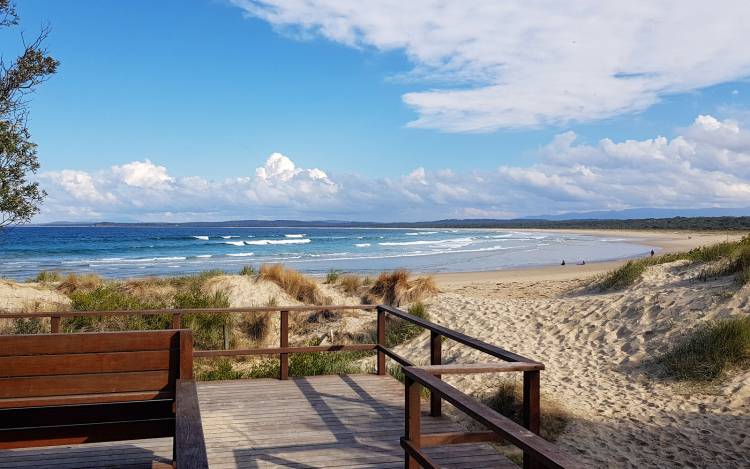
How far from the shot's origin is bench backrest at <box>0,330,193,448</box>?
3.63m

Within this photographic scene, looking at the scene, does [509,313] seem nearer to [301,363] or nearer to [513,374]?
[513,374]

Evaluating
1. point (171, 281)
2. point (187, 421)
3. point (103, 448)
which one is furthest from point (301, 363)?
point (171, 281)

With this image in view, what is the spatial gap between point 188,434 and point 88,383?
138cm

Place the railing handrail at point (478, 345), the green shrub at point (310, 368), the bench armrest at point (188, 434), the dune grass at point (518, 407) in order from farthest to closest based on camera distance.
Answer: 1. the green shrub at point (310, 368)
2. the dune grass at point (518, 407)
3. the railing handrail at point (478, 345)
4. the bench armrest at point (188, 434)

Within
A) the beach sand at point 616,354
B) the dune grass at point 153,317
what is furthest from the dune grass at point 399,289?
the dune grass at point 153,317

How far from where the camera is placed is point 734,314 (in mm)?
9938

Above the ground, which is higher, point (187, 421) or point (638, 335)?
point (187, 421)

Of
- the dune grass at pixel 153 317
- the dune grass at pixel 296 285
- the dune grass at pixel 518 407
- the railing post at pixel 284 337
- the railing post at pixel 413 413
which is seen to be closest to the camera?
the railing post at pixel 413 413

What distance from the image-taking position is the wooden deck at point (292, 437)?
4.68 meters

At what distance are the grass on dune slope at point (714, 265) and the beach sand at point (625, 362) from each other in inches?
12.5

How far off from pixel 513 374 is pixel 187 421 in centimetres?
752

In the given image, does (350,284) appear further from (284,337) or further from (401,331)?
(284,337)

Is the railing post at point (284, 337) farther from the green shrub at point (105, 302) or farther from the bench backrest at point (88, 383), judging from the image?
the green shrub at point (105, 302)

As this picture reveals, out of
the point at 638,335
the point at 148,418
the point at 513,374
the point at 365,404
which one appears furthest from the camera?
the point at 638,335
